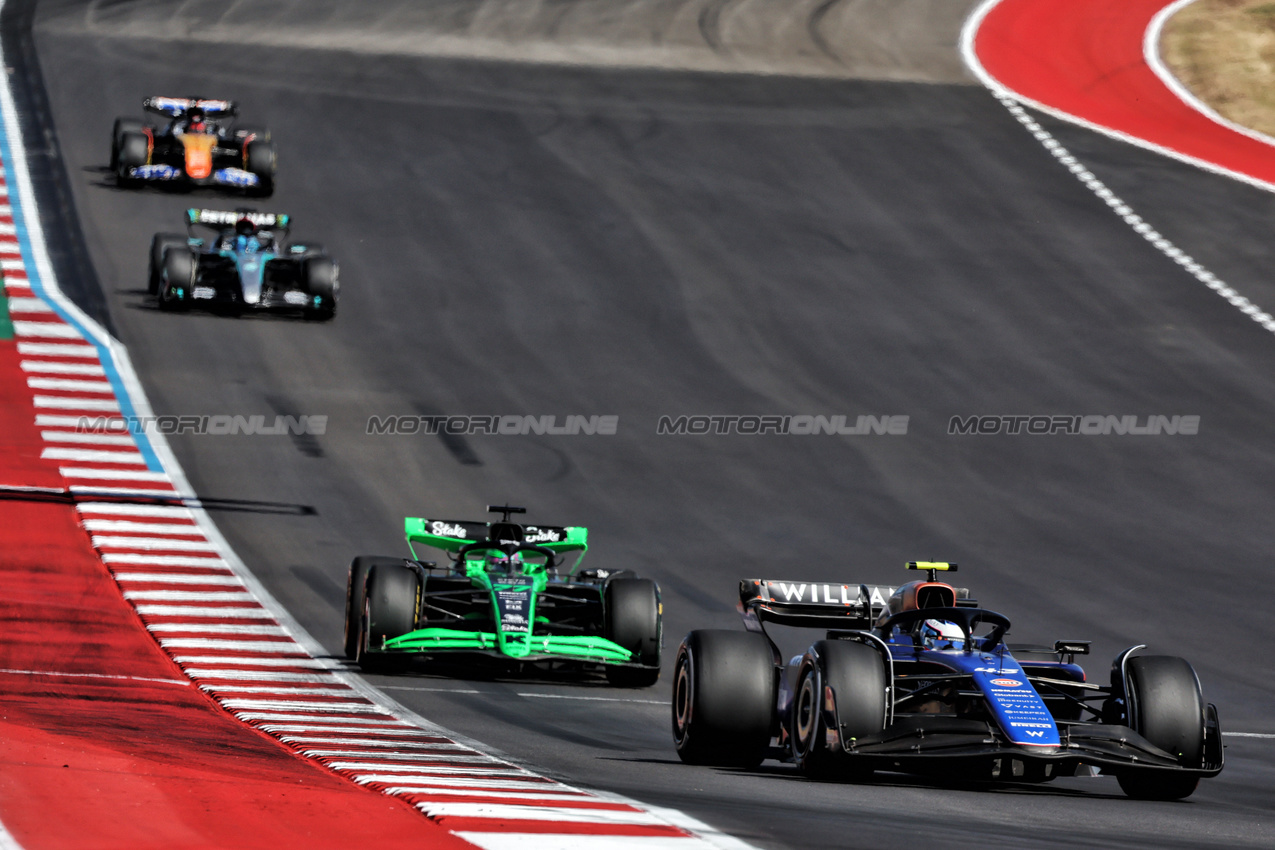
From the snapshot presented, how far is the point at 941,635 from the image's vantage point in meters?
11.3

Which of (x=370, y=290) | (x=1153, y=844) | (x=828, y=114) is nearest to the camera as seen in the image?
(x=1153, y=844)

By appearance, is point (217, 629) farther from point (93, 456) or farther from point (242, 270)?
point (242, 270)

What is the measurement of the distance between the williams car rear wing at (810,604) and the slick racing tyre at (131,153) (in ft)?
78.7

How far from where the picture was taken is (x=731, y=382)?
1078 inches

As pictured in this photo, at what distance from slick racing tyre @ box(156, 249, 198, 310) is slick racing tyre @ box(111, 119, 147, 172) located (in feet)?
20.5

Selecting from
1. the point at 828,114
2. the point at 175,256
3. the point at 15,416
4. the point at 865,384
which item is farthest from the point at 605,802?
the point at 828,114

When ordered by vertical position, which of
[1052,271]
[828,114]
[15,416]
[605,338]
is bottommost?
[15,416]

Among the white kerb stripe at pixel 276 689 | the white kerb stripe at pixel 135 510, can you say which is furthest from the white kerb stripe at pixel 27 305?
the white kerb stripe at pixel 276 689

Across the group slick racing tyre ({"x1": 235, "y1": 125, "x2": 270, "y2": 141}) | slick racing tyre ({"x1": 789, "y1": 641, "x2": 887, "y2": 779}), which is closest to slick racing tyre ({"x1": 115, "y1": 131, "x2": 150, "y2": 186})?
slick racing tyre ({"x1": 235, "y1": 125, "x2": 270, "y2": 141})

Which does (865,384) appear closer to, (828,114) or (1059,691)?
(828,114)

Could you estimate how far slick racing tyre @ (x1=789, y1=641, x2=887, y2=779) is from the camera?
10148mm

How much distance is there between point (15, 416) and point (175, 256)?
516cm

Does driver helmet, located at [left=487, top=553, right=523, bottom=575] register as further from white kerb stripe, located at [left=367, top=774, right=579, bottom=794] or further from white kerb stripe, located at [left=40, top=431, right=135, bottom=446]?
white kerb stripe, located at [left=40, top=431, right=135, bottom=446]

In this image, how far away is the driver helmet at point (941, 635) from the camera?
440 inches
